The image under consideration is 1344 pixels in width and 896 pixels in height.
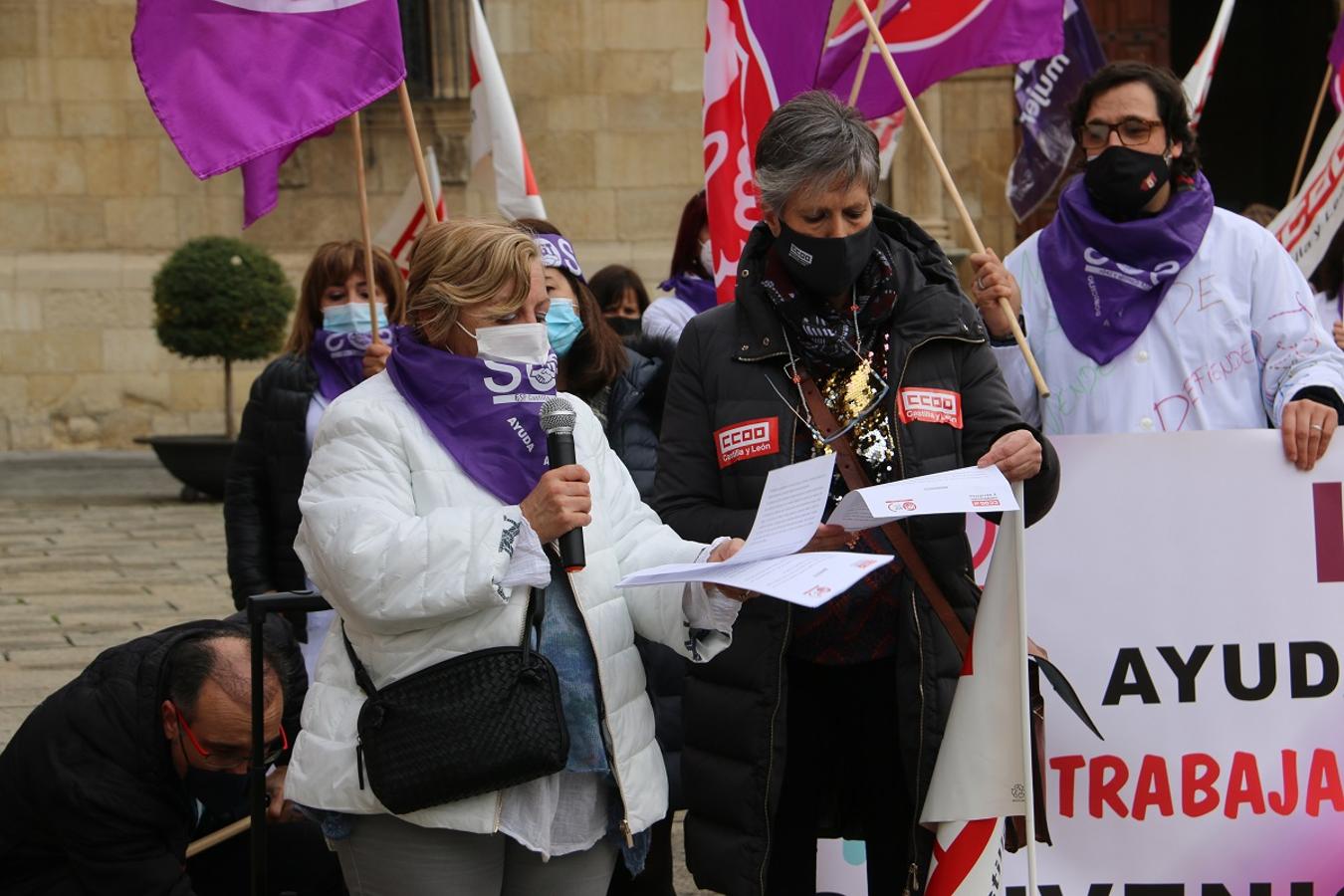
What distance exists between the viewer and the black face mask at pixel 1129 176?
4012 millimetres

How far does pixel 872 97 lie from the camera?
5.50 meters

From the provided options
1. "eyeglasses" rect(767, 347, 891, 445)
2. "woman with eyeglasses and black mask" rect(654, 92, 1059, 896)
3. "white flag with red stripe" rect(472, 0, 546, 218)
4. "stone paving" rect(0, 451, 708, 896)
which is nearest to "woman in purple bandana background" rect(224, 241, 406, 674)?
"white flag with red stripe" rect(472, 0, 546, 218)

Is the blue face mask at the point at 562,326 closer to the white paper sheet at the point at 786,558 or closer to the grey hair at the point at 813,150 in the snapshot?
the grey hair at the point at 813,150

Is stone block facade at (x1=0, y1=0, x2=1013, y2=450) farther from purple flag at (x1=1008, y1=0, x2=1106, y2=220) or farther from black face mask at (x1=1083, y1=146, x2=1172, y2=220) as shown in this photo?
black face mask at (x1=1083, y1=146, x2=1172, y2=220)

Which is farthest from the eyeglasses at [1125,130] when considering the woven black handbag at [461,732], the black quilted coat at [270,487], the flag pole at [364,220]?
the black quilted coat at [270,487]

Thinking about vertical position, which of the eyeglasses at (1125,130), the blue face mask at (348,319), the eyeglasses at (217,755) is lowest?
the eyeglasses at (217,755)

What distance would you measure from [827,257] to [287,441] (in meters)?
2.49

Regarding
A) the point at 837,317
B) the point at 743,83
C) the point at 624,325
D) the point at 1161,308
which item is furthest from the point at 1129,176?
the point at 624,325

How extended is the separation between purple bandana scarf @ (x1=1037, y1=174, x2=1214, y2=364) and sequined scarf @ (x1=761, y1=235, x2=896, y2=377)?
934mm

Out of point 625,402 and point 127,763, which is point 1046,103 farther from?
point 127,763

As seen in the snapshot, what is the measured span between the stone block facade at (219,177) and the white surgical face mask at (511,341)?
39.2ft

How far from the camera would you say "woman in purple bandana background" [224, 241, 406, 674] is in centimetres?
523

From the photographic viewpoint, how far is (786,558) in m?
2.88

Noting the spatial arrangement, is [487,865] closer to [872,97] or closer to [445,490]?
[445,490]
